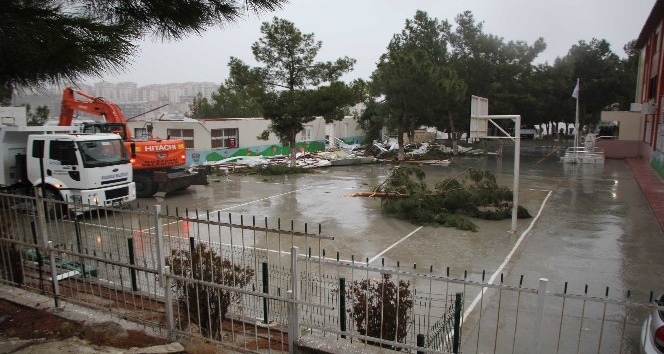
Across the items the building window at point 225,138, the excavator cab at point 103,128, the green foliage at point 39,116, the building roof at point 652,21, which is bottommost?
the building window at point 225,138

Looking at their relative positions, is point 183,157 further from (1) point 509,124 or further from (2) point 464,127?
(1) point 509,124

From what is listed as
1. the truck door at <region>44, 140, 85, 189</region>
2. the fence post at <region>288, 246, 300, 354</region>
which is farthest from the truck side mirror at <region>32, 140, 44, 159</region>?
the fence post at <region>288, 246, 300, 354</region>

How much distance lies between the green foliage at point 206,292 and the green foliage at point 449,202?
319 inches

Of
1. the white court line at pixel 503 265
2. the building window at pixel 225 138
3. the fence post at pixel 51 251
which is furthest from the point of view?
the building window at pixel 225 138

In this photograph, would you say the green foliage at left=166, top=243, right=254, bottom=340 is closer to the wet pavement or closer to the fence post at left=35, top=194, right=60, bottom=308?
the wet pavement

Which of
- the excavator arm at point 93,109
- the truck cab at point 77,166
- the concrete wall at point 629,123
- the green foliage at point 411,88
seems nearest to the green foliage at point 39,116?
the excavator arm at point 93,109

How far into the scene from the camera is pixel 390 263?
918 centimetres

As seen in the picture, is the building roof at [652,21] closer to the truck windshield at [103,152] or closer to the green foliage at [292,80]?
the green foliage at [292,80]

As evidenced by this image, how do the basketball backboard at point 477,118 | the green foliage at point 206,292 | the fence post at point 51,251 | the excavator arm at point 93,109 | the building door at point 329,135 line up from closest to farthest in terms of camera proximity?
the green foliage at point 206,292, the fence post at point 51,251, the basketball backboard at point 477,118, the excavator arm at point 93,109, the building door at point 329,135

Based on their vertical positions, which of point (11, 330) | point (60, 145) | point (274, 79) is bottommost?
point (11, 330)

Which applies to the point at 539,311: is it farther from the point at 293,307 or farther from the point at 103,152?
the point at 103,152

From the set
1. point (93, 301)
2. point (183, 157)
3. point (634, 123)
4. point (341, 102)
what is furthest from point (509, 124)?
point (93, 301)

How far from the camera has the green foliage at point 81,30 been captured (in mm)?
3465

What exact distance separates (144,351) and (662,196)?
17.4 meters
